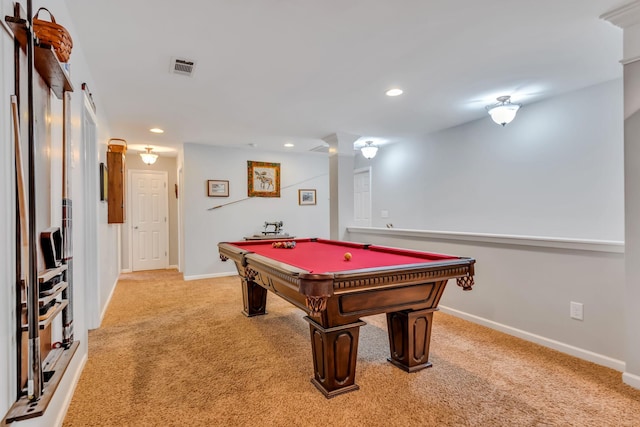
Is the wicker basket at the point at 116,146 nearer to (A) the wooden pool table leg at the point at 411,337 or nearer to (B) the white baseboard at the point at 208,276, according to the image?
(B) the white baseboard at the point at 208,276

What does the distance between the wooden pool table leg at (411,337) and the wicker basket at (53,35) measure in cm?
237

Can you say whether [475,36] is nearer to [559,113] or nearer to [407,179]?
[559,113]

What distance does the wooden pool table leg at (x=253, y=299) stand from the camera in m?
3.52

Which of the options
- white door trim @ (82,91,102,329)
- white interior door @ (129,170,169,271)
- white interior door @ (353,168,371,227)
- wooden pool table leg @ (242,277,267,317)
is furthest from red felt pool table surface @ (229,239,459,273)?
white interior door @ (129,170,169,271)

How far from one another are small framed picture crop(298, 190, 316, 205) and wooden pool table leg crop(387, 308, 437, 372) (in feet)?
14.4

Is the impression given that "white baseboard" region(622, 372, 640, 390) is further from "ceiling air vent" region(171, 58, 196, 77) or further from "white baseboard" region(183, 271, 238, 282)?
"white baseboard" region(183, 271, 238, 282)

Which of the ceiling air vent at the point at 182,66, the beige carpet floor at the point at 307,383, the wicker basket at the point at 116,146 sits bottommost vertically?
the beige carpet floor at the point at 307,383

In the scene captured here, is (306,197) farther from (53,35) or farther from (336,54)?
(53,35)

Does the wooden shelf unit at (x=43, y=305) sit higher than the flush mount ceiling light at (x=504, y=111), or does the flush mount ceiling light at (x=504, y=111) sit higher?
the flush mount ceiling light at (x=504, y=111)

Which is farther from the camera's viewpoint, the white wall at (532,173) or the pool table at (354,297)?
the white wall at (532,173)

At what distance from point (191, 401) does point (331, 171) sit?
3640 millimetres

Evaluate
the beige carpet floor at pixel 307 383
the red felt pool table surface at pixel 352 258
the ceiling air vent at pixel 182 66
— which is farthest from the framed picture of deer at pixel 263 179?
the ceiling air vent at pixel 182 66

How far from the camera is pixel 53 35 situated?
4.70 feet

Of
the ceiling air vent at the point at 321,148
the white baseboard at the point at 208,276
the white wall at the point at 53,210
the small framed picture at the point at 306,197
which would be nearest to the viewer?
the white wall at the point at 53,210
